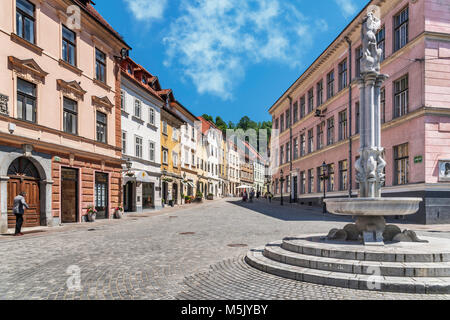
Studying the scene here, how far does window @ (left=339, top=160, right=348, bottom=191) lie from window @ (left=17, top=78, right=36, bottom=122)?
2204cm

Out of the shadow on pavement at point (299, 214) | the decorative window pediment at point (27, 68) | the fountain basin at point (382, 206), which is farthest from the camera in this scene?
the shadow on pavement at point (299, 214)

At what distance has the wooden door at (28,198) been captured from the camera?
14862 millimetres

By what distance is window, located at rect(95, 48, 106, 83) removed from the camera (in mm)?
21469

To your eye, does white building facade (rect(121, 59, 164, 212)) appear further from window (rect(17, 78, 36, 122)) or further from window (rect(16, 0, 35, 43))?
window (rect(16, 0, 35, 43))

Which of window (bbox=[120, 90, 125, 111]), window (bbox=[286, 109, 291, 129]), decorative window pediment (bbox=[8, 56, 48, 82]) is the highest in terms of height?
window (bbox=[286, 109, 291, 129])

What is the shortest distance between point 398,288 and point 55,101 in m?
17.1

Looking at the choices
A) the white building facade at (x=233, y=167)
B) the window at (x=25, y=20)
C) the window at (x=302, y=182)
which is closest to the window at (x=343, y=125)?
the window at (x=302, y=182)

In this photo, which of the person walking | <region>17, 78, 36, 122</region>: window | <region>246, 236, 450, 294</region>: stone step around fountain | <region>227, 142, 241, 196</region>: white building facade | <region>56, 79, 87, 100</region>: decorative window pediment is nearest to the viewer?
<region>246, 236, 450, 294</region>: stone step around fountain

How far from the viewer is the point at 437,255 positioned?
6.59 metres

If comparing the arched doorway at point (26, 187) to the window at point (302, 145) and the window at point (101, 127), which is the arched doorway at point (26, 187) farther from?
the window at point (302, 145)

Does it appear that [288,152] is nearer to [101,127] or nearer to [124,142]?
[124,142]

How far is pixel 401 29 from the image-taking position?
20859mm

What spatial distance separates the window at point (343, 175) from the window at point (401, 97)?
7.76 metres

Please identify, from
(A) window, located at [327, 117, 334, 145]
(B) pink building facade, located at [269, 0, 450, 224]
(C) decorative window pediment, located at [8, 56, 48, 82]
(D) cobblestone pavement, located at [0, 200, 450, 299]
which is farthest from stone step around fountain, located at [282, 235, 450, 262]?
(A) window, located at [327, 117, 334, 145]
